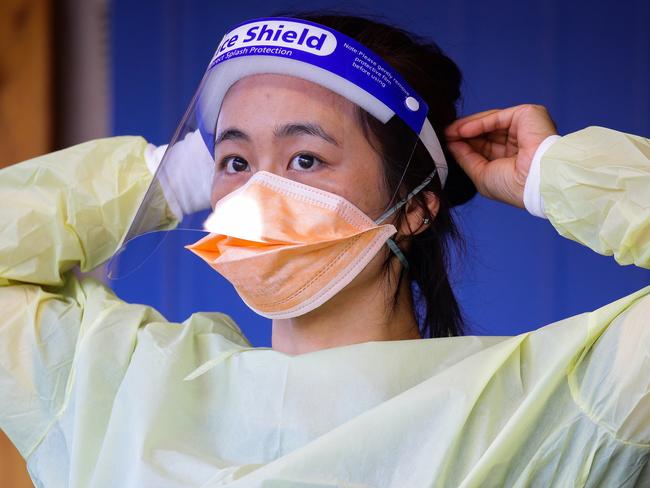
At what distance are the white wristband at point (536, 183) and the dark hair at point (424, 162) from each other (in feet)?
0.56

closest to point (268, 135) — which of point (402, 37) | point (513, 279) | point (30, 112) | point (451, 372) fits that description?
point (402, 37)

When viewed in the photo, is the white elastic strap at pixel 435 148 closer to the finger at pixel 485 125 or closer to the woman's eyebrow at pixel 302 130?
the finger at pixel 485 125

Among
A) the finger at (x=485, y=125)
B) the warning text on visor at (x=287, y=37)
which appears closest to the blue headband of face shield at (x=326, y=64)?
the warning text on visor at (x=287, y=37)

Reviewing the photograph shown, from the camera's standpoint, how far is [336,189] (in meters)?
1.59

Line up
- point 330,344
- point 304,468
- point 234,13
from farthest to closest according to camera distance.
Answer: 1. point 234,13
2. point 330,344
3. point 304,468

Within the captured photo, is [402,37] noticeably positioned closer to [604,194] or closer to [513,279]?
[604,194]

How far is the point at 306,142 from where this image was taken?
1.59 m

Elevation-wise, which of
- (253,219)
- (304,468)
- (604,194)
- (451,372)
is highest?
(604,194)

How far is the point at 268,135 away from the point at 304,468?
467mm

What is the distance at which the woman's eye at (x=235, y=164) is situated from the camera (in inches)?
64.2

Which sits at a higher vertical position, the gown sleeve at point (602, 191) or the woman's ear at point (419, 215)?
the gown sleeve at point (602, 191)

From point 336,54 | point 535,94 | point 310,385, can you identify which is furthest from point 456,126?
point 535,94

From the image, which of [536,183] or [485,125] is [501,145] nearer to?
[485,125]

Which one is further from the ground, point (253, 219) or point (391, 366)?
point (253, 219)
